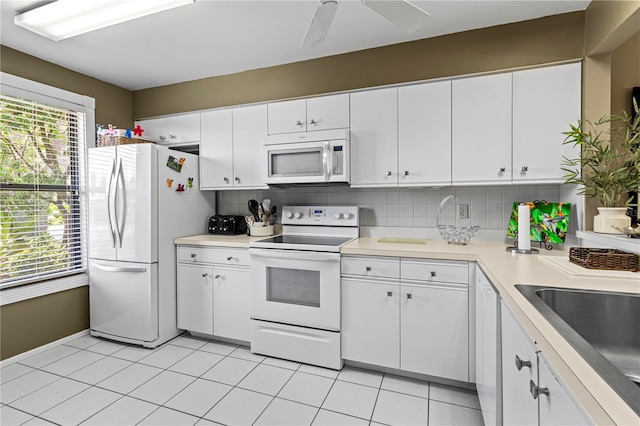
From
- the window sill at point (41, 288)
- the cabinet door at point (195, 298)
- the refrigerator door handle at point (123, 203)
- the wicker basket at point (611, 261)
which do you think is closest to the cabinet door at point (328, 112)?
the cabinet door at point (195, 298)

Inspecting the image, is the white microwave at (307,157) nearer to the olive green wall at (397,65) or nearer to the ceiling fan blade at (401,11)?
the olive green wall at (397,65)

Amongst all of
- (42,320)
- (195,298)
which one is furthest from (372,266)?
(42,320)

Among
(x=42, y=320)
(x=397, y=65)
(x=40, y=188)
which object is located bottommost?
(x=42, y=320)

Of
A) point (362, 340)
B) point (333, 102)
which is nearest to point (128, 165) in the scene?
point (333, 102)

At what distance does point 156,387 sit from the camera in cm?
210

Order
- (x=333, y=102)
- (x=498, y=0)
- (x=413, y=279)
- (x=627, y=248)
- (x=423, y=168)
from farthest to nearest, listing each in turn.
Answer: (x=333, y=102) < (x=423, y=168) < (x=413, y=279) < (x=498, y=0) < (x=627, y=248)

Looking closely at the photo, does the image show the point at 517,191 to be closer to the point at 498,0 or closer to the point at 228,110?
the point at 498,0

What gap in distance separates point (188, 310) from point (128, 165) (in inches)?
52.9

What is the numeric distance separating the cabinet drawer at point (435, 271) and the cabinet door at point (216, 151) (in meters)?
1.78

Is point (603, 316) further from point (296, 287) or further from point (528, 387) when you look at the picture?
point (296, 287)

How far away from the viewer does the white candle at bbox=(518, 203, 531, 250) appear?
191 cm

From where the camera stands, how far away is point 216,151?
304cm

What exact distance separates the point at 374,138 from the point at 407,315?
1.33 metres

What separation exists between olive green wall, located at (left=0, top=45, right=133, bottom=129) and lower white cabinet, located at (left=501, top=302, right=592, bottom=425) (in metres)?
3.68
